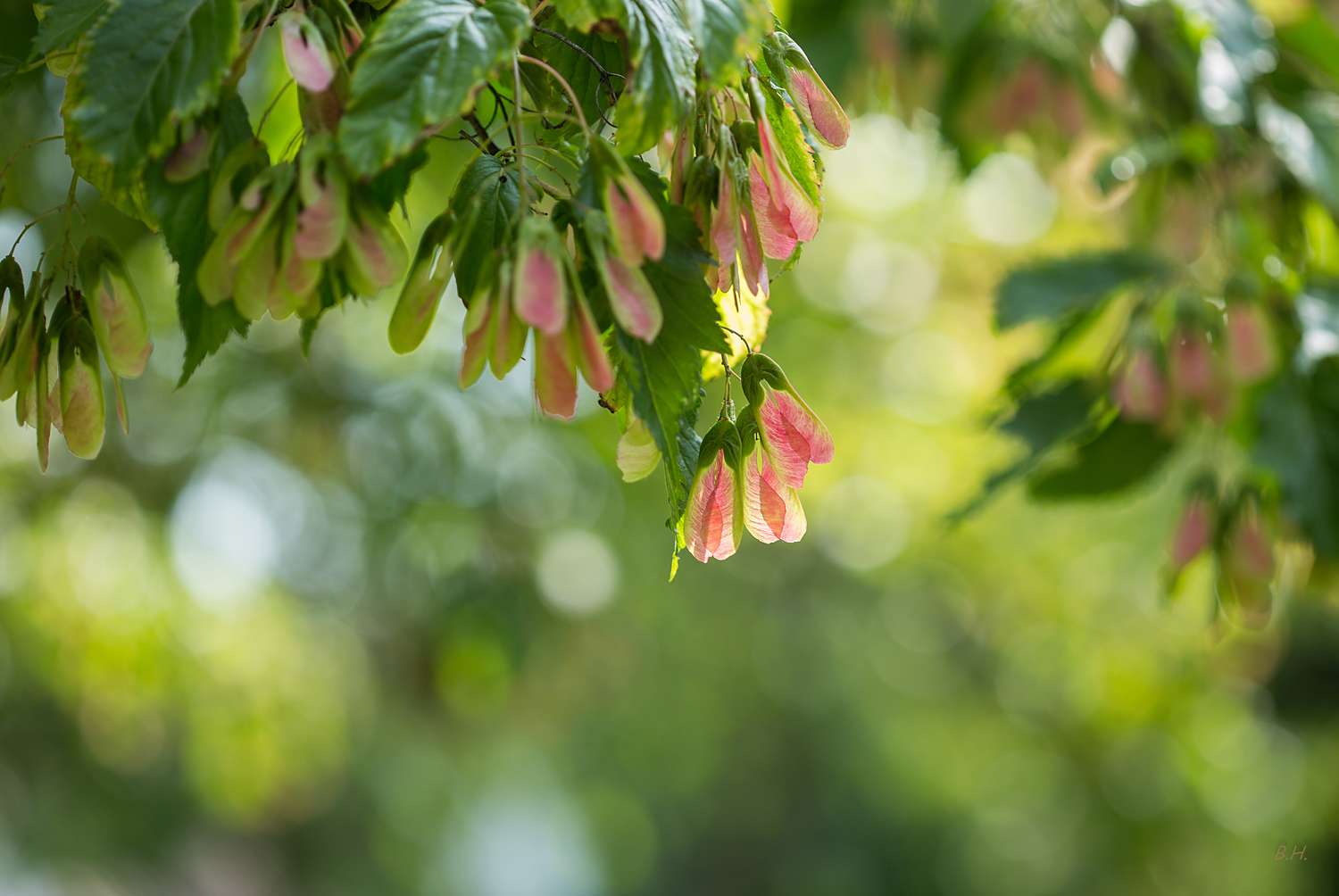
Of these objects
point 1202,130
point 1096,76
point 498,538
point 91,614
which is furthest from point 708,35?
point 91,614

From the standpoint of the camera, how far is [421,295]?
1.15 feet

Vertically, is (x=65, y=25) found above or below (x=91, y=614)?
above

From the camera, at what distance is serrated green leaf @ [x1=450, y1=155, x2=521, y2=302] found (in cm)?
36

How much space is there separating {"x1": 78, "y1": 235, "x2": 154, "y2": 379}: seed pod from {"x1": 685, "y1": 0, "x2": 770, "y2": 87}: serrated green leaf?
0.27m

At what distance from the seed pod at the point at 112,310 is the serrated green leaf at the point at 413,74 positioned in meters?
0.18

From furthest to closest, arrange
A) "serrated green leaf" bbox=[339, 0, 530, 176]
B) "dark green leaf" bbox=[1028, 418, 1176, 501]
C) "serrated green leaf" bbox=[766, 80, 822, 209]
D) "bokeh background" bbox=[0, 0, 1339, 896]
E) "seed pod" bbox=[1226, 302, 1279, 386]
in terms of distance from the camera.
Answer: "bokeh background" bbox=[0, 0, 1339, 896], "dark green leaf" bbox=[1028, 418, 1176, 501], "seed pod" bbox=[1226, 302, 1279, 386], "serrated green leaf" bbox=[766, 80, 822, 209], "serrated green leaf" bbox=[339, 0, 530, 176]

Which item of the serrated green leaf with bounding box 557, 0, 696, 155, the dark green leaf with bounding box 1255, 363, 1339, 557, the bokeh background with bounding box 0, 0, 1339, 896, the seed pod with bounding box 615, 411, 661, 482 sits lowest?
the bokeh background with bounding box 0, 0, 1339, 896

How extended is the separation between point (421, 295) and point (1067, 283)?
0.79 metres

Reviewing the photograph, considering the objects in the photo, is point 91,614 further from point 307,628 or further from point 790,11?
point 790,11

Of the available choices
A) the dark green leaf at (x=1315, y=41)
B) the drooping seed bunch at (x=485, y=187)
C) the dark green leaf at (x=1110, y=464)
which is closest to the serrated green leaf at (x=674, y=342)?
the drooping seed bunch at (x=485, y=187)

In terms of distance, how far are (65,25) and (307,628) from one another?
303 cm

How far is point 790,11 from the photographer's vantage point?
105 cm

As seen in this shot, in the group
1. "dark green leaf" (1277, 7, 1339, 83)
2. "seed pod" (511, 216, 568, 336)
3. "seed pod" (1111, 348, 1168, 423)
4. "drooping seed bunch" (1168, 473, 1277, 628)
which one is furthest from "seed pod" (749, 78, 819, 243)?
"dark green leaf" (1277, 7, 1339, 83)

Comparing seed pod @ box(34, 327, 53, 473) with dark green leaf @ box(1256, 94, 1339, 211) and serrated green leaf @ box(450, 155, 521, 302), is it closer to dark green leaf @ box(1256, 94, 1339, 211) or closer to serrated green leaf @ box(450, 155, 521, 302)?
serrated green leaf @ box(450, 155, 521, 302)
